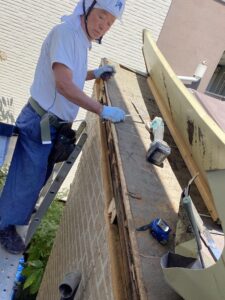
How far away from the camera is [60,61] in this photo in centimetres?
237

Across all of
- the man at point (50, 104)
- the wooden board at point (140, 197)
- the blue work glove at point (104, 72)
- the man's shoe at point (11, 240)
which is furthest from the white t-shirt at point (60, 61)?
the man's shoe at point (11, 240)

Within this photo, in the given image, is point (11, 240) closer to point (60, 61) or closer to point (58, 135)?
point (58, 135)

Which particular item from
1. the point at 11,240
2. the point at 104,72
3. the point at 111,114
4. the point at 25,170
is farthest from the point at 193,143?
the point at 11,240

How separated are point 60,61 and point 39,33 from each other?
4637mm

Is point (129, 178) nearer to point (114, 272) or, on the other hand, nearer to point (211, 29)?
point (114, 272)

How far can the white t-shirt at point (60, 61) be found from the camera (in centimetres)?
243

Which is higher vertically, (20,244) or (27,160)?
(27,160)

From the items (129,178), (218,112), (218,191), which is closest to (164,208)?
(129,178)

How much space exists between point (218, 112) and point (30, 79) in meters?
5.02

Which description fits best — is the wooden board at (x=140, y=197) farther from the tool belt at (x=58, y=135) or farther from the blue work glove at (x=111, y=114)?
the tool belt at (x=58, y=135)

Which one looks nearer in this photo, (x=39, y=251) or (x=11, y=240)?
(x=11, y=240)

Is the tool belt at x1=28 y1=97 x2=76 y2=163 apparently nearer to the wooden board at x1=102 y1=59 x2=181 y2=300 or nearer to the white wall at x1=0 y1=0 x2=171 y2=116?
the wooden board at x1=102 y1=59 x2=181 y2=300

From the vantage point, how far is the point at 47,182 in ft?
10.9

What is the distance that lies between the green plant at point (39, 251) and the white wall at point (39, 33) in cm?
290
